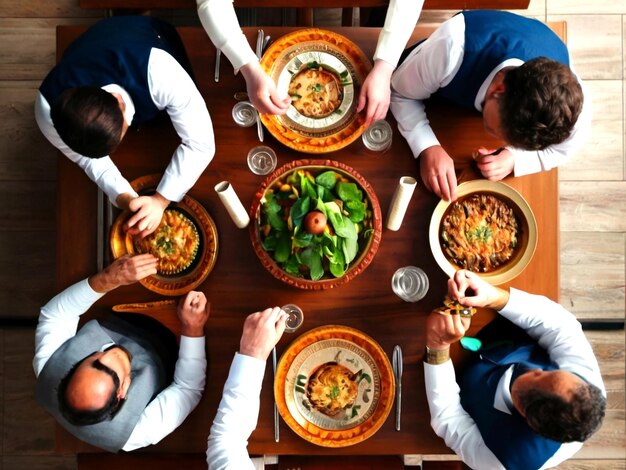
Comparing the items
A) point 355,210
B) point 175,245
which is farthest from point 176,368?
point 355,210

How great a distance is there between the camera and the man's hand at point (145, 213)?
1887 millimetres

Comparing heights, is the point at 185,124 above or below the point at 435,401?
above

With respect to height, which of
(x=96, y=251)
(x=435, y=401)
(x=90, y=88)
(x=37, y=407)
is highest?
(x=90, y=88)

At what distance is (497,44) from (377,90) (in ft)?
1.33

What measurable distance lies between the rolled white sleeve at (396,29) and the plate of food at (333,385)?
95cm

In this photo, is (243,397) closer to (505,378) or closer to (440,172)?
(505,378)

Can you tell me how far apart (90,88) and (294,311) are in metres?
0.98

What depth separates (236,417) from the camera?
71.6 inches

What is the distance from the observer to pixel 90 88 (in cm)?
166

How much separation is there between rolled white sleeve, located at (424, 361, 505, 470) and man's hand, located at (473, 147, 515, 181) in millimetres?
672

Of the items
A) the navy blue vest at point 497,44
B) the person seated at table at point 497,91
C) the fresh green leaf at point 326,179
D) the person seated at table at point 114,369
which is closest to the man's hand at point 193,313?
the person seated at table at point 114,369

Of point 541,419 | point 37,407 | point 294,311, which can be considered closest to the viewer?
point 541,419

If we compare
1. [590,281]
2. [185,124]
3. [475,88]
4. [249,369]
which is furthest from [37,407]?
[590,281]

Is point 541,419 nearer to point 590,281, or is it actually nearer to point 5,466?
point 590,281
